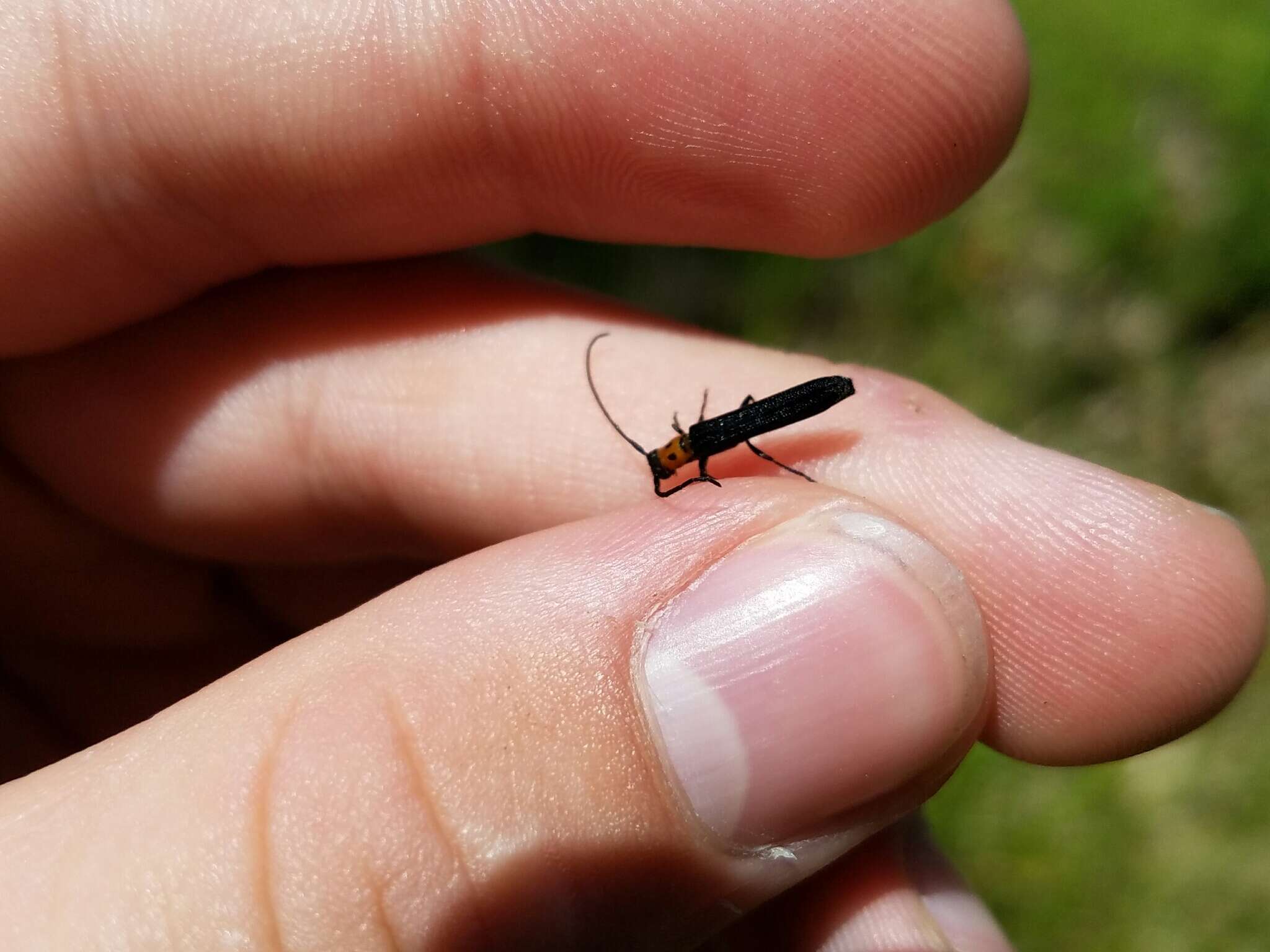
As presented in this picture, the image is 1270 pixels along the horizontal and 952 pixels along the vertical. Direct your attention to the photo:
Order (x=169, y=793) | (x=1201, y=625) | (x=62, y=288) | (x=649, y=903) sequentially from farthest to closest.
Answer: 1. (x=62, y=288)
2. (x=1201, y=625)
3. (x=649, y=903)
4. (x=169, y=793)

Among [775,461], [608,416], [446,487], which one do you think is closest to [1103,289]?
[775,461]

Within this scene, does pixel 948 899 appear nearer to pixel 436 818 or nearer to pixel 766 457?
pixel 766 457

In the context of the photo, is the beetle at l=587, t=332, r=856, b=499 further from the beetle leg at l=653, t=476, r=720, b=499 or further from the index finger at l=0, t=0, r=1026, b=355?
the index finger at l=0, t=0, r=1026, b=355

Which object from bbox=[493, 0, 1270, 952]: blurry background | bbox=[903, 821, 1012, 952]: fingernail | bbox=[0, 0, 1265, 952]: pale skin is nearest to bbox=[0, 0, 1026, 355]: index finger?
bbox=[0, 0, 1265, 952]: pale skin

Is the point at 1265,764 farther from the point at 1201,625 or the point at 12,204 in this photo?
the point at 12,204

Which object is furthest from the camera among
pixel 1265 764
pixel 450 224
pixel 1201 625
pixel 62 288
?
pixel 1265 764

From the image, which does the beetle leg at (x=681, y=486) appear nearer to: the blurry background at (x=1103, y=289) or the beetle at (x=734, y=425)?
the beetle at (x=734, y=425)

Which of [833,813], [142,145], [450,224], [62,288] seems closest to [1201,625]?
[833,813]

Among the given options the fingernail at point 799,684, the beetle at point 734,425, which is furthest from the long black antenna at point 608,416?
the fingernail at point 799,684
